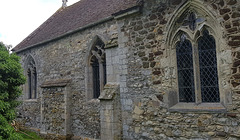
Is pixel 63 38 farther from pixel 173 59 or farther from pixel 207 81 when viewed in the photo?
pixel 207 81

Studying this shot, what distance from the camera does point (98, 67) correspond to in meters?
10.1

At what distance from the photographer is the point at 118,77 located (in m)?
6.99

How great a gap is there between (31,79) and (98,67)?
21.9 ft

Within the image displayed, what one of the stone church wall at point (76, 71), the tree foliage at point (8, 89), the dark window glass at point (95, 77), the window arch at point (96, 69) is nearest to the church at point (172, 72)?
the stone church wall at point (76, 71)

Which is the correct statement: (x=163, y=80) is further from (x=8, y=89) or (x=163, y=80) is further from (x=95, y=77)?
(x=8, y=89)

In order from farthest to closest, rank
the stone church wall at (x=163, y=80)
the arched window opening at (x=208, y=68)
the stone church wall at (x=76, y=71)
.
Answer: the stone church wall at (x=76, y=71) < the arched window opening at (x=208, y=68) < the stone church wall at (x=163, y=80)

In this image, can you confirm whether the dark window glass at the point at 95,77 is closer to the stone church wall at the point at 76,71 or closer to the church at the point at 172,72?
the stone church wall at the point at 76,71

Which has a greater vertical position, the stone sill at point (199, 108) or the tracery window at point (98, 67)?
the tracery window at point (98, 67)

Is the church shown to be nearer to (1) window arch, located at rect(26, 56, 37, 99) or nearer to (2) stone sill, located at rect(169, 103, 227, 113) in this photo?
(2) stone sill, located at rect(169, 103, 227, 113)

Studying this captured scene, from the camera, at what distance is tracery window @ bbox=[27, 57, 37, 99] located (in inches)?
550

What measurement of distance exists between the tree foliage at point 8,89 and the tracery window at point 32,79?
6.48 m

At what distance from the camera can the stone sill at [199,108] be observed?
4838mm

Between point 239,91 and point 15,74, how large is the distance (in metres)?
6.72

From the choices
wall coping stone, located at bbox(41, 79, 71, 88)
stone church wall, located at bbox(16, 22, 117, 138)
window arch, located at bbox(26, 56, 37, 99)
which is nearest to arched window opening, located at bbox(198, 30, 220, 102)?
stone church wall, located at bbox(16, 22, 117, 138)
